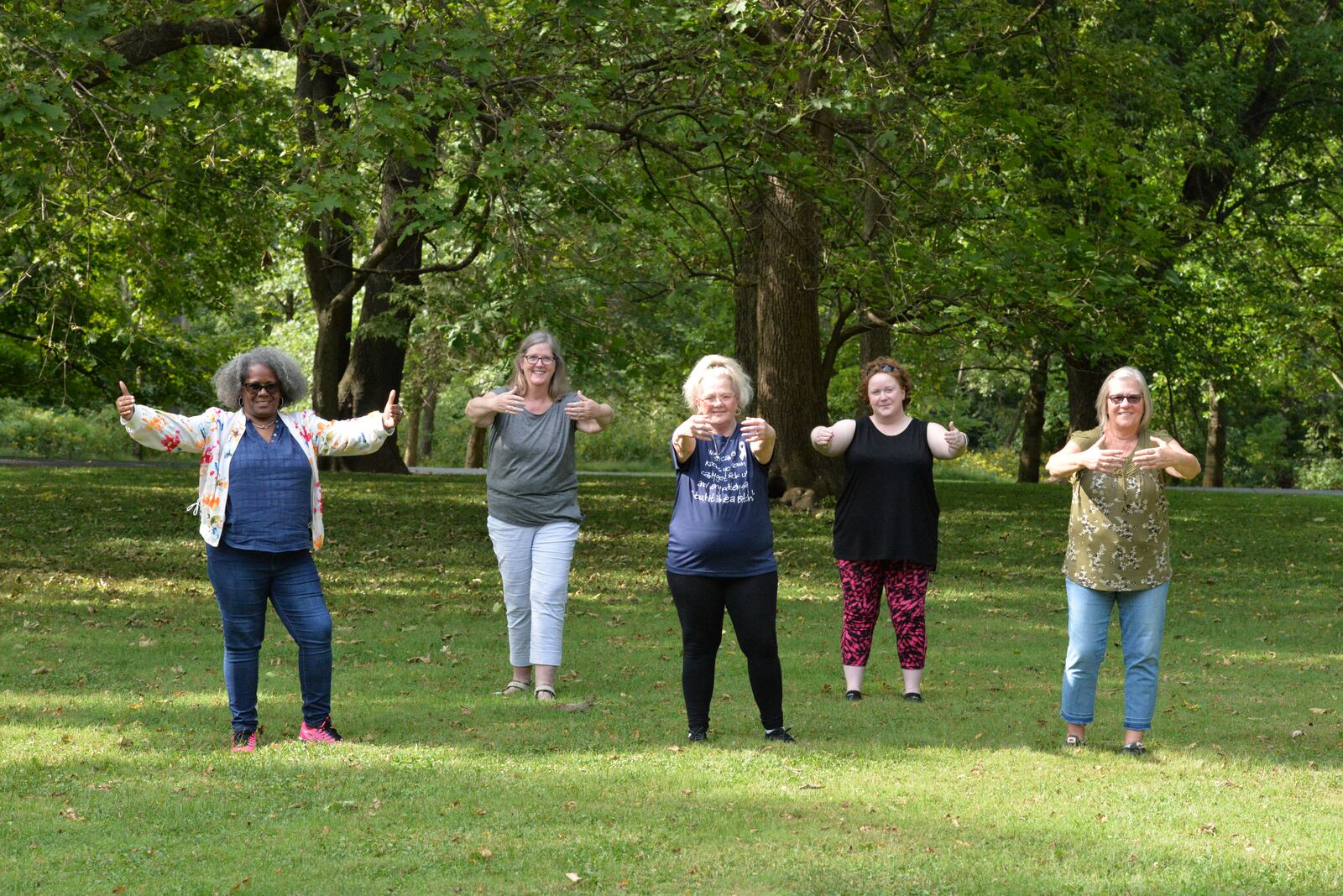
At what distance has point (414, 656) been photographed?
10.1 m

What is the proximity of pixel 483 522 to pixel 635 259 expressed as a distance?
4.44 meters

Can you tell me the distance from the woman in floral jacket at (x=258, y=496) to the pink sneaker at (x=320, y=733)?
0.24 metres

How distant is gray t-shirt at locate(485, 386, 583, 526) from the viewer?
798cm

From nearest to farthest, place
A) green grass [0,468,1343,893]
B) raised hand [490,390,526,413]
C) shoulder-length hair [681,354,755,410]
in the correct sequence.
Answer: green grass [0,468,1343,893], shoulder-length hair [681,354,755,410], raised hand [490,390,526,413]

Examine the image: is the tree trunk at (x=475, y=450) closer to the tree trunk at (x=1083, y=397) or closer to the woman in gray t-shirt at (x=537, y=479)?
the tree trunk at (x=1083, y=397)

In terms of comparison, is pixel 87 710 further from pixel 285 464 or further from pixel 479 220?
pixel 479 220

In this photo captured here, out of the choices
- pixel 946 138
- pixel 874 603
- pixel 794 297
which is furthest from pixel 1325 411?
pixel 874 603

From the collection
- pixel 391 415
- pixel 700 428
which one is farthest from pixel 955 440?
pixel 391 415

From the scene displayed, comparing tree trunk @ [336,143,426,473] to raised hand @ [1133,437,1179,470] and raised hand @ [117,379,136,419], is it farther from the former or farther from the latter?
raised hand @ [1133,437,1179,470]

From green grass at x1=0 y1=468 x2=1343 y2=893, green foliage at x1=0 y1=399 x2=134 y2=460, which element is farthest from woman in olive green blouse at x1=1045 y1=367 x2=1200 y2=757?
green foliage at x1=0 y1=399 x2=134 y2=460

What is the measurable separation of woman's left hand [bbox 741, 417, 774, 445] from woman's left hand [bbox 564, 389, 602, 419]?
146 centimetres

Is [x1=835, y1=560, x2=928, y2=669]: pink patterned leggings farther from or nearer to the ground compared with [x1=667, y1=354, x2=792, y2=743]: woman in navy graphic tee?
nearer to the ground

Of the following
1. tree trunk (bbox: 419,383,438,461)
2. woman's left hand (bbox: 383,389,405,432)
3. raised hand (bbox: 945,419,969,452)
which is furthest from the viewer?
tree trunk (bbox: 419,383,438,461)

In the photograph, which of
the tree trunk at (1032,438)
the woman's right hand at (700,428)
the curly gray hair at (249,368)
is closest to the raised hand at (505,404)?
the curly gray hair at (249,368)
